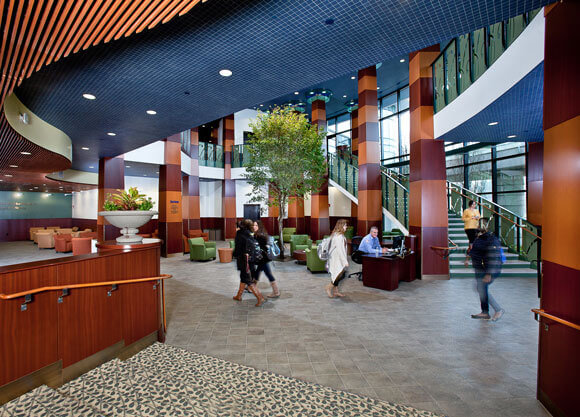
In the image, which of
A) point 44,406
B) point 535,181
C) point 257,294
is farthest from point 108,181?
point 535,181

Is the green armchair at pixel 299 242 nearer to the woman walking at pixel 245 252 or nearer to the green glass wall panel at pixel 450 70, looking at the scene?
the woman walking at pixel 245 252

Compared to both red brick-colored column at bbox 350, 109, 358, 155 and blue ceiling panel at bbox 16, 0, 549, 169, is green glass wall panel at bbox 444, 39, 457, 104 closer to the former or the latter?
blue ceiling panel at bbox 16, 0, 549, 169

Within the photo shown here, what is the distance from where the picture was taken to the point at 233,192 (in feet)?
60.1

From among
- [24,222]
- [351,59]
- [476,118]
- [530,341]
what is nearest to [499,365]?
[530,341]

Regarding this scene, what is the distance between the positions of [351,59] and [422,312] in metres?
4.49

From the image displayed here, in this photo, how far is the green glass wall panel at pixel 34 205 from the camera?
19.1 metres

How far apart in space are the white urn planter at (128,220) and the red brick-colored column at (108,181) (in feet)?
25.5

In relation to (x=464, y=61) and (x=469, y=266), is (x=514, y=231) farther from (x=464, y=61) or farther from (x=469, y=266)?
(x=464, y=61)

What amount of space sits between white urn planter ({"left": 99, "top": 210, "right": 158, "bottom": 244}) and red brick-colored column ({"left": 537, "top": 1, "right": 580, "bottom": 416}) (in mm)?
5015

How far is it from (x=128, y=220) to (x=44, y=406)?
242cm

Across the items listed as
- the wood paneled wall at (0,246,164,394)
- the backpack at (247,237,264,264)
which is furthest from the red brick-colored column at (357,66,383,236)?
the wood paneled wall at (0,246,164,394)

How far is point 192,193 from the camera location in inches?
630

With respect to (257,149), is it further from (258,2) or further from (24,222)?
(24,222)

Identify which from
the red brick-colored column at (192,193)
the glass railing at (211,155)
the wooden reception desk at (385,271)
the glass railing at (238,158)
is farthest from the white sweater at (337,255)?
the glass railing at (238,158)
